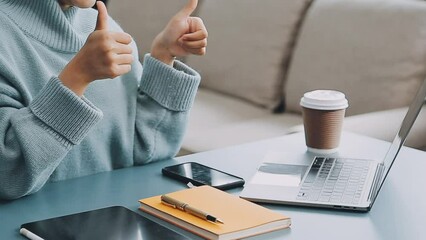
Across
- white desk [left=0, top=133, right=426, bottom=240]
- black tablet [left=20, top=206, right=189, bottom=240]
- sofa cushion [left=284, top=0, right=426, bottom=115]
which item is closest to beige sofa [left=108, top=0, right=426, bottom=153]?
sofa cushion [left=284, top=0, right=426, bottom=115]

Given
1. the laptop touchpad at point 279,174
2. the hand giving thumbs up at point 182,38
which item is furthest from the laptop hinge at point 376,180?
the hand giving thumbs up at point 182,38

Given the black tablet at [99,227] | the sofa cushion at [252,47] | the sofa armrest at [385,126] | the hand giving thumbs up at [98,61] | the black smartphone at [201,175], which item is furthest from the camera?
the sofa cushion at [252,47]

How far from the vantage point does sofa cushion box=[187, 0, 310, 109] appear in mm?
3027

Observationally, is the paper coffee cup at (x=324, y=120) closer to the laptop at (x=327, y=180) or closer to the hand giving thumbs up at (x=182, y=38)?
the laptop at (x=327, y=180)

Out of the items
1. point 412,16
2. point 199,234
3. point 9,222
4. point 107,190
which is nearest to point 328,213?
point 199,234

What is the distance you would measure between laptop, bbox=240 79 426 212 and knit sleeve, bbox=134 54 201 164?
0.63 feet

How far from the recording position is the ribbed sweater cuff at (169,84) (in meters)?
1.55

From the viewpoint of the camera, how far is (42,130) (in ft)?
4.19

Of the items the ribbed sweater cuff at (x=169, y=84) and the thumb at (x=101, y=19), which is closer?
the thumb at (x=101, y=19)

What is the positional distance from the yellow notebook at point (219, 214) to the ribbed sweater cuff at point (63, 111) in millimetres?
151

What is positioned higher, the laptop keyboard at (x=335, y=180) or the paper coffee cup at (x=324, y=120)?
the paper coffee cup at (x=324, y=120)

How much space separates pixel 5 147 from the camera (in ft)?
4.23

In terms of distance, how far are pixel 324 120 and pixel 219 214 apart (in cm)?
47

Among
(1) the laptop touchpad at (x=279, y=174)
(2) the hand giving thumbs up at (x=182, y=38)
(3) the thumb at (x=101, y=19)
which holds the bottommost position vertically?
(1) the laptop touchpad at (x=279, y=174)
